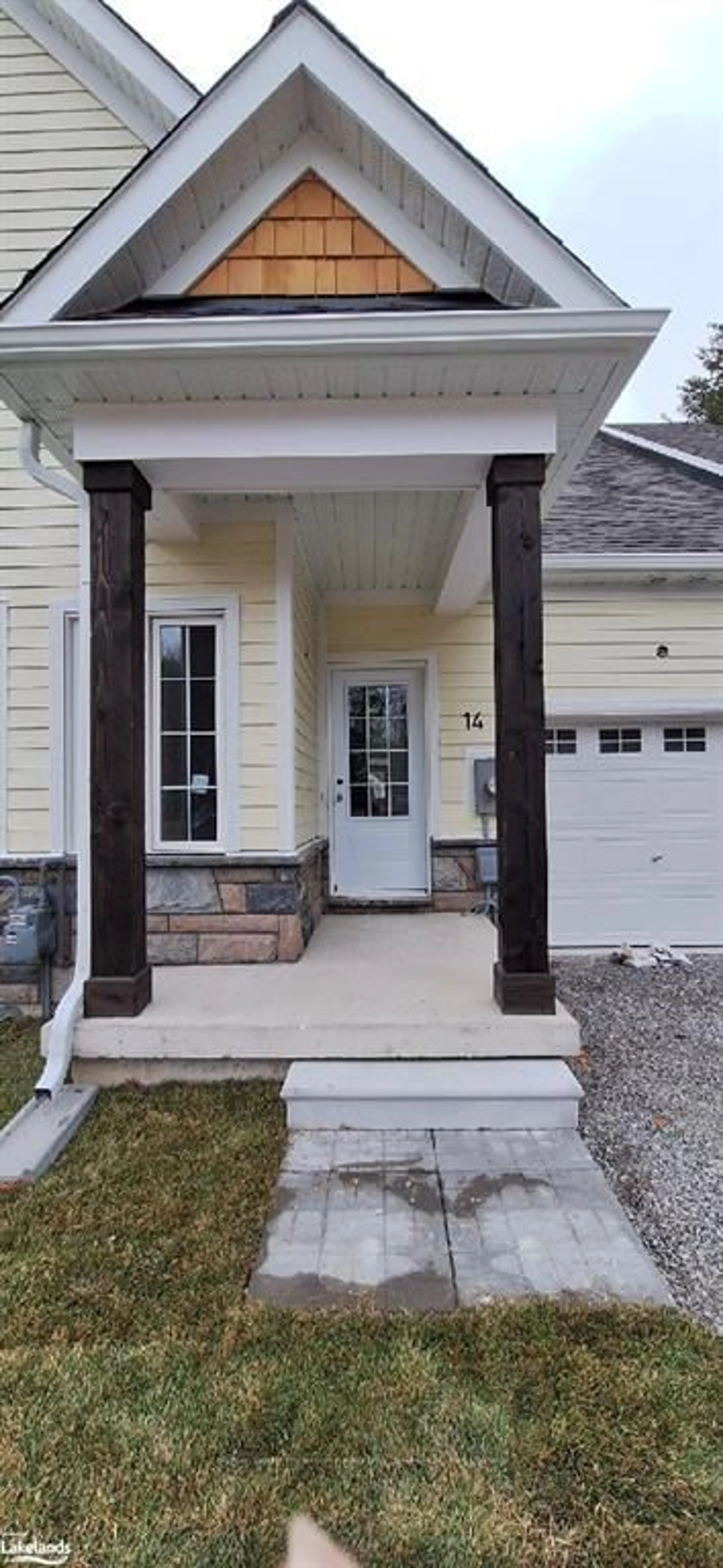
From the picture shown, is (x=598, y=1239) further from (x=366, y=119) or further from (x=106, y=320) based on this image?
(x=366, y=119)

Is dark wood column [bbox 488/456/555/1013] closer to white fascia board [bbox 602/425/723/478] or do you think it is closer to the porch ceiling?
the porch ceiling

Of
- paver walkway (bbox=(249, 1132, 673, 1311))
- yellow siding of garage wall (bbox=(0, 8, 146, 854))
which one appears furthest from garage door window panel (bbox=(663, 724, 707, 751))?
yellow siding of garage wall (bbox=(0, 8, 146, 854))

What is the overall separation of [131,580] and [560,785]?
462cm

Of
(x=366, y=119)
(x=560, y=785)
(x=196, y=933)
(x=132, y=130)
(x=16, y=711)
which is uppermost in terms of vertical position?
(x=132, y=130)

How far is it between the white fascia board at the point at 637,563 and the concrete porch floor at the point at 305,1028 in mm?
4014

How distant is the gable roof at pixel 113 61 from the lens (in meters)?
5.32

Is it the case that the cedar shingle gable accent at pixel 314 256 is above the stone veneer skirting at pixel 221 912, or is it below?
above

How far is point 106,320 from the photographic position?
3.69m

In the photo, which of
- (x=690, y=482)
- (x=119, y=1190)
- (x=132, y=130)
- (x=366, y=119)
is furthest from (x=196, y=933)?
(x=690, y=482)

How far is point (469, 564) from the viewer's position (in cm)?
579

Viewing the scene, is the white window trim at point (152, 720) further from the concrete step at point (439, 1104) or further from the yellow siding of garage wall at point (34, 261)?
the concrete step at point (439, 1104)

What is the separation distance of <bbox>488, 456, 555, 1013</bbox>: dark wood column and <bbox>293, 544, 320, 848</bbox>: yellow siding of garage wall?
6.00 feet

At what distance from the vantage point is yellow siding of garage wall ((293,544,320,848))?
566 centimetres

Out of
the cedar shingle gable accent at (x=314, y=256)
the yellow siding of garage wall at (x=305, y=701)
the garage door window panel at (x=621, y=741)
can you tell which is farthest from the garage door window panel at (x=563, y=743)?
the cedar shingle gable accent at (x=314, y=256)
